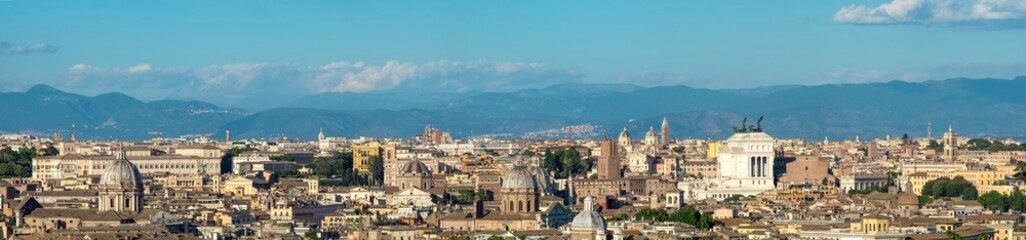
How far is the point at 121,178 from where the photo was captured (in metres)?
71.2

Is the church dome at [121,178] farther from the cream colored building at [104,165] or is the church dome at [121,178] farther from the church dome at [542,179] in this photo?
the cream colored building at [104,165]

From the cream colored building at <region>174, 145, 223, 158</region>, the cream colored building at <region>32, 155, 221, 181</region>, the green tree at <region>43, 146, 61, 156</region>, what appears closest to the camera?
the cream colored building at <region>32, 155, 221, 181</region>

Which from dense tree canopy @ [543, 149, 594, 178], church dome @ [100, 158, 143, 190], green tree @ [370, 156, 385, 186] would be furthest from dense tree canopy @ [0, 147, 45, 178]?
church dome @ [100, 158, 143, 190]

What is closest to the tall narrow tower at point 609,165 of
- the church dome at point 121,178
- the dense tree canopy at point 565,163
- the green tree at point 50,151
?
the dense tree canopy at point 565,163

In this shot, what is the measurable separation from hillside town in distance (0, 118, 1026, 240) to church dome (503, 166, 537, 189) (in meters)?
0.07

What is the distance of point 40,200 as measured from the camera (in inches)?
3120

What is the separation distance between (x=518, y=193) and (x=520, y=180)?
Answer: 661 mm

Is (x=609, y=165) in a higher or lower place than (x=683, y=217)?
higher

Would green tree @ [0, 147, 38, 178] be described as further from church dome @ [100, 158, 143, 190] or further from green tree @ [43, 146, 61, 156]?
church dome @ [100, 158, 143, 190]

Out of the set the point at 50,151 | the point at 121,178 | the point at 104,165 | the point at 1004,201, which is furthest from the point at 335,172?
the point at 121,178

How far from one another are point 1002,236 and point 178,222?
19.5 metres

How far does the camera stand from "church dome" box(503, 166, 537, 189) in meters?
74.9

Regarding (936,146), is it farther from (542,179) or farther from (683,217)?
(683,217)

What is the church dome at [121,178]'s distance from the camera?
233 feet
